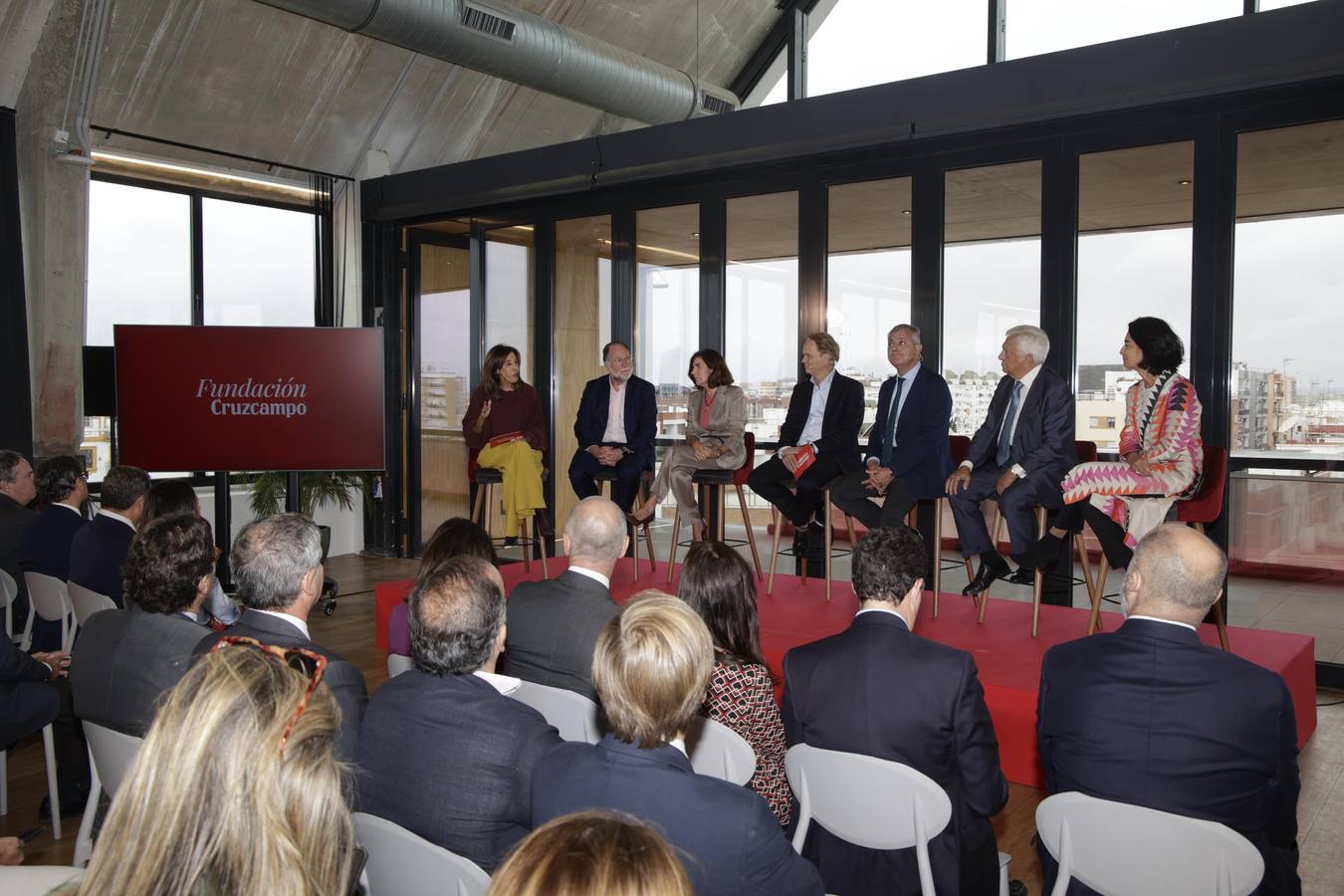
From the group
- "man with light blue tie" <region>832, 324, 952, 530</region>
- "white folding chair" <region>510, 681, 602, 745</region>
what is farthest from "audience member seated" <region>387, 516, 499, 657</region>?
"man with light blue tie" <region>832, 324, 952, 530</region>

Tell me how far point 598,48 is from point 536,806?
6.69m

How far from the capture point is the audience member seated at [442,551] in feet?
10.5

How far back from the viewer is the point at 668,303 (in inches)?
281

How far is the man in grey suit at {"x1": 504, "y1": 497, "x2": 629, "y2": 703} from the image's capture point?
275 centimetres

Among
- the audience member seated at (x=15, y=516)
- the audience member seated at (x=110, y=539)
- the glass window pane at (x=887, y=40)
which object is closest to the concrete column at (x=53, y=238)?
the audience member seated at (x=15, y=516)

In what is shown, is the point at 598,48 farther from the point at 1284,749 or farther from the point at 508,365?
the point at 1284,749

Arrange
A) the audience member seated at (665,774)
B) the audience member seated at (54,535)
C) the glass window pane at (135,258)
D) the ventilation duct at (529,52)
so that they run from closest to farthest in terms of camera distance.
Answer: the audience member seated at (665,774)
the audience member seated at (54,535)
the ventilation duct at (529,52)
the glass window pane at (135,258)

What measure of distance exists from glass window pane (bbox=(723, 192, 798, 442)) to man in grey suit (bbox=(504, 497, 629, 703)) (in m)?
3.76

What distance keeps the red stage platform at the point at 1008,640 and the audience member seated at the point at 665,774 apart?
2.20m

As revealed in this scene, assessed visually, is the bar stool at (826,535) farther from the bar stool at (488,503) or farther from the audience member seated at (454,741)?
the audience member seated at (454,741)

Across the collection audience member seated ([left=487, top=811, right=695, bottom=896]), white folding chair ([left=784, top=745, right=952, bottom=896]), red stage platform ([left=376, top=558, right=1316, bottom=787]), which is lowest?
red stage platform ([left=376, top=558, right=1316, bottom=787])

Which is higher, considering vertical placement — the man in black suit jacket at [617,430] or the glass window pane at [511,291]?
the glass window pane at [511,291]

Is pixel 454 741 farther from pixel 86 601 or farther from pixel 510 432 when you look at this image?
pixel 510 432

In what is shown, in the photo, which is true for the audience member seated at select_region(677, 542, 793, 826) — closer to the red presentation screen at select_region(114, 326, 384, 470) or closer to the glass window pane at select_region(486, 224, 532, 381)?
the red presentation screen at select_region(114, 326, 384, 470)
